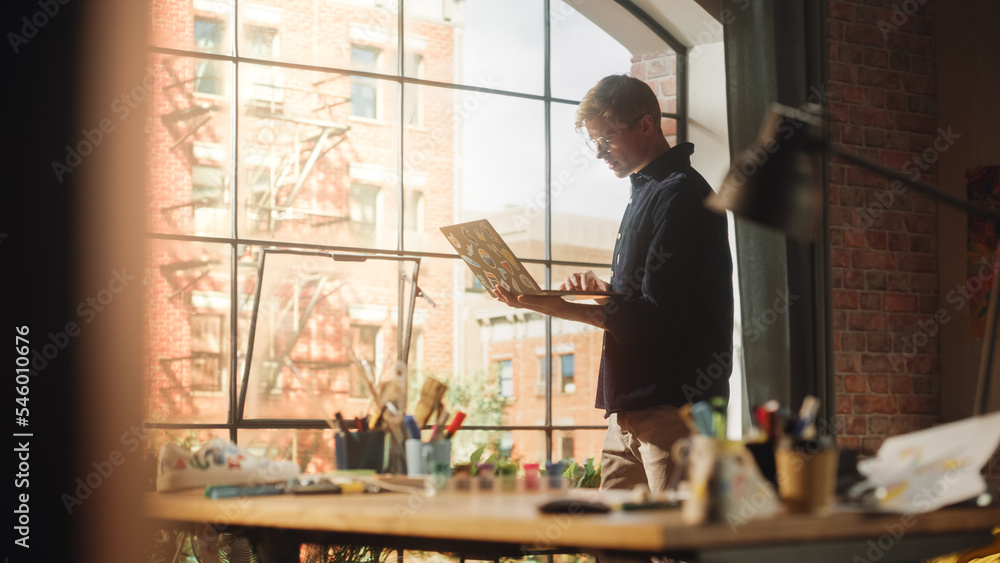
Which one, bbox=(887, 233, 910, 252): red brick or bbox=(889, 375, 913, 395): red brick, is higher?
bbox=(887, 233, 910, 252): red brick

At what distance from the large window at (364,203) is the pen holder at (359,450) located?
0.16 metres

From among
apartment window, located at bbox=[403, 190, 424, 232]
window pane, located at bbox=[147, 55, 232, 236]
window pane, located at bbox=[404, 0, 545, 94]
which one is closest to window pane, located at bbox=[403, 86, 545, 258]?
apartment window, located at bbox=[403, 190, 424, 232]

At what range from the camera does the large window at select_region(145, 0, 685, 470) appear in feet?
10.8

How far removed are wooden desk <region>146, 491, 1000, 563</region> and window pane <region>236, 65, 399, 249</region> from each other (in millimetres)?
11074

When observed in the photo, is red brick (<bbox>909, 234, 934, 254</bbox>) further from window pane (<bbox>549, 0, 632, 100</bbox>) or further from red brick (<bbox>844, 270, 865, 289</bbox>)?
window pane (<bbox>549, 0, 632, 100</bbox>)

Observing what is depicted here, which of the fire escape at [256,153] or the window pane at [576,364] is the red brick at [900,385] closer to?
the window pane at [576,364]

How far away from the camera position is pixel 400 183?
11.5 feet

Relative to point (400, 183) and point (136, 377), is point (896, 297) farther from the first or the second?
point (136, 377)

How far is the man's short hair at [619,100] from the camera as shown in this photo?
236 cm

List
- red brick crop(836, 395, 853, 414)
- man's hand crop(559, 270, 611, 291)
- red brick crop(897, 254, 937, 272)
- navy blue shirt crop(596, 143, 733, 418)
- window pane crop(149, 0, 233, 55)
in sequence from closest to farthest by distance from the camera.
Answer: navy blue shirt crop(596, 143, 733, 418)
man's hand crop(559, 270, 611, 291)
red brick crop(836, 395, 853, 414)
red brick crop(897, 254, 937, 272)
window pane crop(149, 0, 233, 55)

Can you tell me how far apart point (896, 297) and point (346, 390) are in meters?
15.3

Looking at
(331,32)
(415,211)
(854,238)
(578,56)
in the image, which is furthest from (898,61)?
(415,211)

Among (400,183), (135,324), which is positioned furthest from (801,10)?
(135,324)

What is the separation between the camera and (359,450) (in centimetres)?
193
